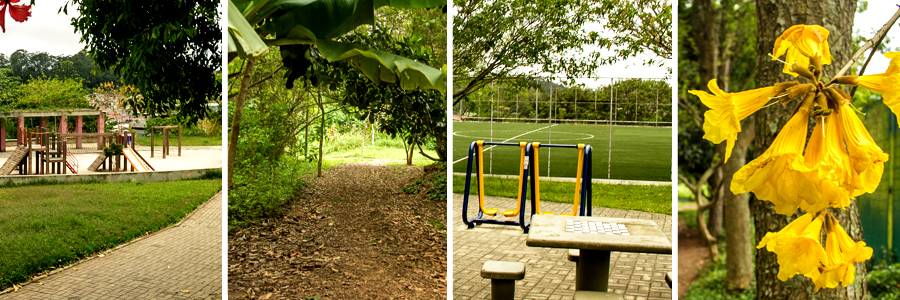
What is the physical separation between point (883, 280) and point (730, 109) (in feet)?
2.44

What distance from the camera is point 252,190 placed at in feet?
8.56

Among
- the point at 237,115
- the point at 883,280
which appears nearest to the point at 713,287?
the point at 883,280

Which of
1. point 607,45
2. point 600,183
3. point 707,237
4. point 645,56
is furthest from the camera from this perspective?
point 600,183

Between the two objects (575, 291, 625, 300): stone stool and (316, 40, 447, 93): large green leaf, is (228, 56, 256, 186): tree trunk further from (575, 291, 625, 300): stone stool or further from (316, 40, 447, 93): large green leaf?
(575, 291, 625, 300): stone stool

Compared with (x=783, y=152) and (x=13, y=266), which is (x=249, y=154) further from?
(x=783, y=152)

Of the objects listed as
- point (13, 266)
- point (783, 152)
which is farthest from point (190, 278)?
point (783, 152)

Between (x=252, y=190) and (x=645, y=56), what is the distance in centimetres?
211

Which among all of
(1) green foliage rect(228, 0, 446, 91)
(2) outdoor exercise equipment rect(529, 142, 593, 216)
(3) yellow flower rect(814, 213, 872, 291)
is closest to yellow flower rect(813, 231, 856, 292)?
(3) yellow flower rect(814, 213, 872, 291)

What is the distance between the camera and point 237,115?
2631 millimetres

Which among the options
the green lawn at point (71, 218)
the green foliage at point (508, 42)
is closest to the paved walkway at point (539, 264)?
the green foliage at point (508, 42)

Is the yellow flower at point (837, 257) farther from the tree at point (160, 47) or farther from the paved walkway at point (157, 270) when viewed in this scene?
the paved walkway at point (157, 270)

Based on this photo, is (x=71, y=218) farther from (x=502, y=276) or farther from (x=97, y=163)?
(x=502, y=276)

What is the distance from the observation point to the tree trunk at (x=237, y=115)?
8.55 ft

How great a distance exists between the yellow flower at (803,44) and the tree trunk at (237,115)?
268 centimetres
